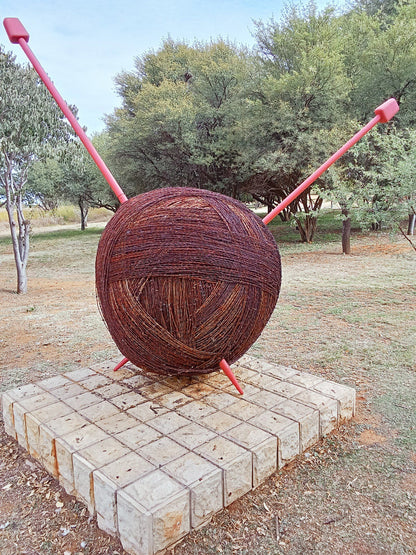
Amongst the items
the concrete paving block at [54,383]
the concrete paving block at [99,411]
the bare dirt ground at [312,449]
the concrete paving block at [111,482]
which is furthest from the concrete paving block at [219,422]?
the concrete paving block at [54,383]

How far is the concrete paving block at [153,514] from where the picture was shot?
1.99 metres

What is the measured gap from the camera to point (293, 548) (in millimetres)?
2064

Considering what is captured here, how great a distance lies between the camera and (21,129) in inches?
338

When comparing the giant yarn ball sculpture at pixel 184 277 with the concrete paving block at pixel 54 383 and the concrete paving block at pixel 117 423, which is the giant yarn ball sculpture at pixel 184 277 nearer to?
the concrete paving block at pixel 117 423

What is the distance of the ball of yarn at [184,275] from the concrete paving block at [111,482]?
715 millimetres

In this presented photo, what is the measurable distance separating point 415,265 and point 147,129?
36.5ft

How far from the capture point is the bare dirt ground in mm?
2148

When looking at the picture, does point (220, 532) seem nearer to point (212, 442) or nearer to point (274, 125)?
point (212, 442)

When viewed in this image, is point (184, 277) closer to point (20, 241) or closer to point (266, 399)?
point (266, 399)

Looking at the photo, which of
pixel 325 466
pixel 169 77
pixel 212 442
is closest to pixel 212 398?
pixel 212 442

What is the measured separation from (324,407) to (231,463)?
893 millimetres

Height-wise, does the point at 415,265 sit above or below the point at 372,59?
below

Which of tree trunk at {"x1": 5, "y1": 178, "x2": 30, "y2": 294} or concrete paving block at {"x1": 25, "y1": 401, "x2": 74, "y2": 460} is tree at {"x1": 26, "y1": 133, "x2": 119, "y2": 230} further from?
concrete paving block at {"x1": 25, "y1": 401, "x2": 74, "y2": 460}

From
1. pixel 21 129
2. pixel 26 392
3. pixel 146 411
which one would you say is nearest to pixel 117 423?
pixel 146 411
